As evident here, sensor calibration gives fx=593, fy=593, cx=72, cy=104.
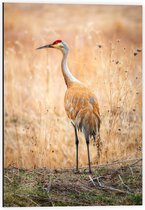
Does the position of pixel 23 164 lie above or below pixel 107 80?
below

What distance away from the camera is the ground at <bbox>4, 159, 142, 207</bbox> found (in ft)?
18.1

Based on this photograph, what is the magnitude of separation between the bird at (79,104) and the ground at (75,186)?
15cm

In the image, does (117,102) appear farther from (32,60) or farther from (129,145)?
(32,60)

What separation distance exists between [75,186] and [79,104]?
2.59 ft

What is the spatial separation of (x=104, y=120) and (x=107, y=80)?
0.40 metres

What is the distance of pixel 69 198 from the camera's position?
5574 millimetres

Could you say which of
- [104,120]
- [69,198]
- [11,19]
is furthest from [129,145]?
[11,19]

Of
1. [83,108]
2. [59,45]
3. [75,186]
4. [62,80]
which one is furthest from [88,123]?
[59,45]

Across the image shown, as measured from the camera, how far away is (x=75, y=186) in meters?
5.64

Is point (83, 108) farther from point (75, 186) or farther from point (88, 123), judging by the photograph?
point (75, 186)

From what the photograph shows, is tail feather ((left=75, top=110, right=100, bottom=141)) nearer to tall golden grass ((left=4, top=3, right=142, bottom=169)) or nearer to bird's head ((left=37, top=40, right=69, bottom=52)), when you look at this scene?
tall golden grass ((left=4, top=3, right=142, bottom=169))

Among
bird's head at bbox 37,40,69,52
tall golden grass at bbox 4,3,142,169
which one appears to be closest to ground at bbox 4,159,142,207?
tall golden grass at bbox 4,3,142,169

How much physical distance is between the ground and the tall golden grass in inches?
3.6

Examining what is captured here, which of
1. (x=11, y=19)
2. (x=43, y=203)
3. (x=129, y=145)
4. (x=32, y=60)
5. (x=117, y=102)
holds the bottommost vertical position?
(x=43, y=203)
